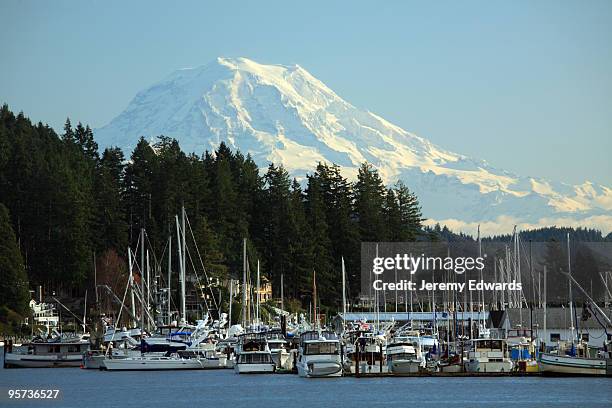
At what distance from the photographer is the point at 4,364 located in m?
107

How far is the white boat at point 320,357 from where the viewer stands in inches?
3482

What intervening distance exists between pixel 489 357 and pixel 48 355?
32830 millimetres

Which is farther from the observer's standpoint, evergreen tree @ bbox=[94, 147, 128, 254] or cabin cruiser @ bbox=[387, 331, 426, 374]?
evergreen tree @ bbox=[94, 147, 128, 254]

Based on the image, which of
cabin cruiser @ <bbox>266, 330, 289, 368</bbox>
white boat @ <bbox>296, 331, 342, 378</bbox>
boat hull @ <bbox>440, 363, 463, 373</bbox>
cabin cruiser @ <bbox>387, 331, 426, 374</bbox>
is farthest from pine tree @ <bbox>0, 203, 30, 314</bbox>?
boat hull @ <bbox>440, 363, 463, 373</bbox>

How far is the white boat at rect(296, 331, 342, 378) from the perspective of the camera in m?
88.4

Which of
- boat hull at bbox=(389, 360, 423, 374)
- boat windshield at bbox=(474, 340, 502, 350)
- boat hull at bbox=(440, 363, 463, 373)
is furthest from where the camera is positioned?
boat hull at bbox=(440, 363, 463, 373)

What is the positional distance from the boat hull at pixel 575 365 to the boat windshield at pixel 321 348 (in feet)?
37.0

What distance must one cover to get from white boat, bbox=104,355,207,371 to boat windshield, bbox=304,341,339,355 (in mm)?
13693

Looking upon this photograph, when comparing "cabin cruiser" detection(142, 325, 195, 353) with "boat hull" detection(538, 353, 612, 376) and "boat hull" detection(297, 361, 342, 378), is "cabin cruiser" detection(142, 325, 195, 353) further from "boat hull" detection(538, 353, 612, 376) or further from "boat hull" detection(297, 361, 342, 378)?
"boat hull" detection(538, 353, 612, 376)

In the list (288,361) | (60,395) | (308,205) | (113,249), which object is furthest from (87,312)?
(60,395)

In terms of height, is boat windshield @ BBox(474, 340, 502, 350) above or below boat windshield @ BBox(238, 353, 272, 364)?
above

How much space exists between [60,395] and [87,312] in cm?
6882

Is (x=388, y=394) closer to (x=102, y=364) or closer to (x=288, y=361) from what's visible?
(x=288, y=361)

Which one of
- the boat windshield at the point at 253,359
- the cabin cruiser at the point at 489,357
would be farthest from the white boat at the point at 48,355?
the cabin cruiser at the point at 489,357
